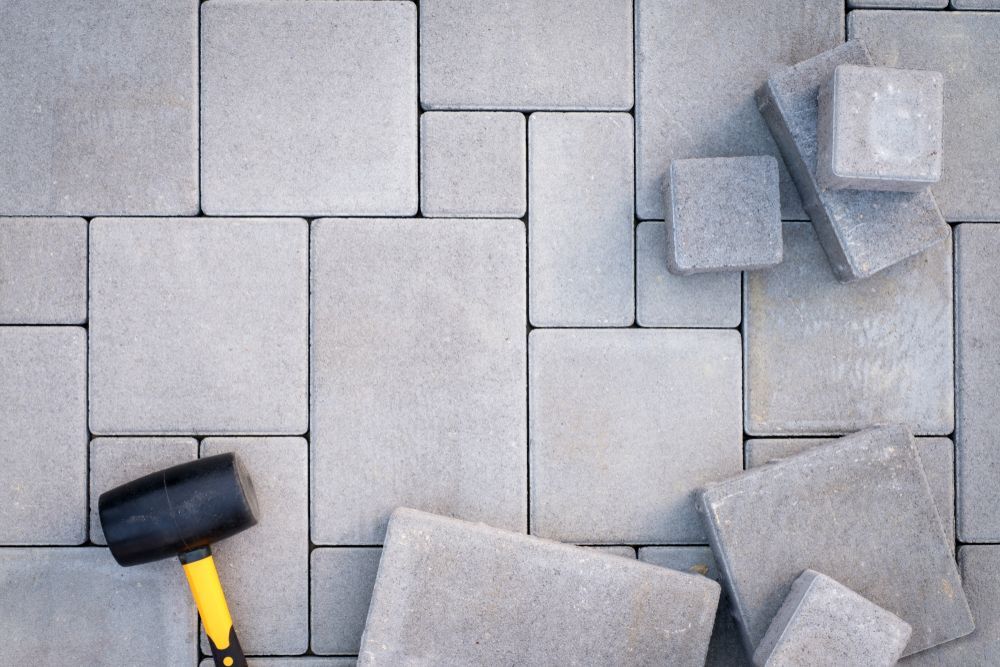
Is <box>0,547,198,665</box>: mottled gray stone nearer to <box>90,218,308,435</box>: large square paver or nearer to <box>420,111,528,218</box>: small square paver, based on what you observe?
<box>90,218,308,435</box>: large square paver

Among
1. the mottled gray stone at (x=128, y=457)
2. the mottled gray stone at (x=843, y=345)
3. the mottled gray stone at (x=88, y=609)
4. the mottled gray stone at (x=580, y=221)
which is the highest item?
the mottled gray stone at (x=580, y=221)

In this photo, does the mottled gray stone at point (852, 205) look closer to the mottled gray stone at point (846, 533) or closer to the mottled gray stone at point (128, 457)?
the mottled gray stone at point (846, 533)

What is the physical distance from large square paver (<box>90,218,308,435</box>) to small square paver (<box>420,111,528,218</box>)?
307 millimetres

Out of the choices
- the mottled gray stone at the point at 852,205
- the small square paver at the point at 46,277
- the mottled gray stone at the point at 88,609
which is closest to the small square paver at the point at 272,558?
the mottled gray stone at the point at 88,609

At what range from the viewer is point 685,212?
1.36 meters

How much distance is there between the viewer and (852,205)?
1.36 meters

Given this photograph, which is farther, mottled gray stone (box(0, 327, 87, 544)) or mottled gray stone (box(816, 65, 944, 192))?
mottled gray stone (box(0, 327, 87, 544))

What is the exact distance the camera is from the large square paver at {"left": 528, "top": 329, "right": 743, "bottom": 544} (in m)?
1.44

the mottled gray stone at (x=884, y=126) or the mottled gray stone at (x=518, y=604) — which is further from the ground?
the mottled gray stone at (x=884, y=126)

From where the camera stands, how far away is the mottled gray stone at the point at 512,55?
145 cm

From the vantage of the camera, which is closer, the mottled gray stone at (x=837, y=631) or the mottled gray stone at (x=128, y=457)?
the mottled gray stone at (x=837, y=631)

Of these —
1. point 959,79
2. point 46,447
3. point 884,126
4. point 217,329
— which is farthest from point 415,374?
point 959,79

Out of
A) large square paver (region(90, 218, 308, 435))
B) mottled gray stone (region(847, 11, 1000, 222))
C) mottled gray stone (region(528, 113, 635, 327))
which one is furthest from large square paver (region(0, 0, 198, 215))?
mottled gray stone (region(847, 11, 1000, 222))

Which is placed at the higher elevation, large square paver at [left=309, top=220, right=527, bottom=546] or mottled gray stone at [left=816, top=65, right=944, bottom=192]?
mottled gray stone at [left=816, top=65, right=944, bottom=192]
